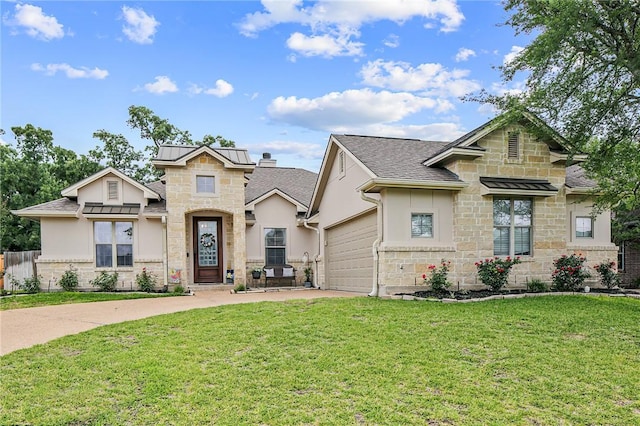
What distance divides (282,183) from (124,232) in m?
7.45

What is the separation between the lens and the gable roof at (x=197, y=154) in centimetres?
1491

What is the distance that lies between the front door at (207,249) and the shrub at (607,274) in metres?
12.9

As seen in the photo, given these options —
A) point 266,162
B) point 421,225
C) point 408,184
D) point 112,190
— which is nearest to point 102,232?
point 112,190

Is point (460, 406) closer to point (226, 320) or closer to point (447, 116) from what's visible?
point (226, 320)

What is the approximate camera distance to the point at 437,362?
17.5 feet

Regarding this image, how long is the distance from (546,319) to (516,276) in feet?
14.3

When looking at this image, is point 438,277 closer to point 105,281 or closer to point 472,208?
point 472,208

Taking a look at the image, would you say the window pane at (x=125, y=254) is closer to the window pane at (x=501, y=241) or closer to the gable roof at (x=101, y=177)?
the gable roof at (x=101, y=177)

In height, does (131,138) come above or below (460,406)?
above

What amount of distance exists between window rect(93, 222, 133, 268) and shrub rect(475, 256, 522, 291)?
38.2ft

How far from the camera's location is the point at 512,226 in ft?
39.2

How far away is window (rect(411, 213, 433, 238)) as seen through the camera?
447 inches

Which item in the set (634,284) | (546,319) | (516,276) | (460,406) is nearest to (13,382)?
(460,406)

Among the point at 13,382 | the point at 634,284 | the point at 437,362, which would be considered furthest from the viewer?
the point at 634,284
